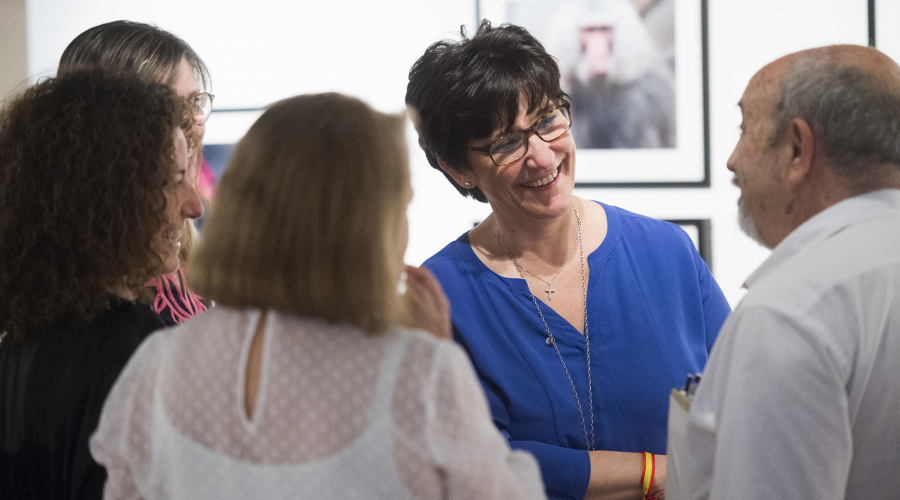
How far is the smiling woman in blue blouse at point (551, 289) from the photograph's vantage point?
1766 millimetres

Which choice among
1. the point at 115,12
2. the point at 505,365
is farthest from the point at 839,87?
the point at 115,12

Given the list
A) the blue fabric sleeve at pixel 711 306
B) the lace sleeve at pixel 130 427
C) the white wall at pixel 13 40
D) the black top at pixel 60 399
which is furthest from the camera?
the white wall at pixel 13 40

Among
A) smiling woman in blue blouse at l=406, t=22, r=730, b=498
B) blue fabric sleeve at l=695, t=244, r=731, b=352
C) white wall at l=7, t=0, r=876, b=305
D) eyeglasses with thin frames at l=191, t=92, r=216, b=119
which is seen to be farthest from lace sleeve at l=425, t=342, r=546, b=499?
white wall at l=7, t=0, r=876, b=305

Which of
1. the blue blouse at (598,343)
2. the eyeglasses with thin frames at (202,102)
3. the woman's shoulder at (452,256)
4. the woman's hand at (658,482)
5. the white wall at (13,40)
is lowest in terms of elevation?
the woman's hand at (658,482)

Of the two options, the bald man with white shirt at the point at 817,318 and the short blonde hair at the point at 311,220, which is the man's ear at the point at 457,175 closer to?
the bald man with white shirt at the point at 817,318

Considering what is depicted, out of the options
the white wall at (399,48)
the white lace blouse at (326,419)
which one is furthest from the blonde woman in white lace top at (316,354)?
the white wall at (399,48)

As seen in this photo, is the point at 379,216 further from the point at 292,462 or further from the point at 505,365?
the point at 505,365

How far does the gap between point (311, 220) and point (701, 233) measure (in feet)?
7.63

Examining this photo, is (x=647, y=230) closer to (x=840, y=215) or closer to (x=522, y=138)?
(x=522, y=138)

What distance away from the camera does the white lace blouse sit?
0.89m

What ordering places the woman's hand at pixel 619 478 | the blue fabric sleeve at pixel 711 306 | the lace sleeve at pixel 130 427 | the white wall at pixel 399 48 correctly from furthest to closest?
1. the white wall at pixel 399 48
2. the blue fabric sleeve at pixel 711 306
3. the woman's hand at pixel 619 478
4. the lace sleeve at pixel 130 427

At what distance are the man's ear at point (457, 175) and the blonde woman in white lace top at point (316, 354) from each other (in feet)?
3.51

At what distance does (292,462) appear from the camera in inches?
35.5

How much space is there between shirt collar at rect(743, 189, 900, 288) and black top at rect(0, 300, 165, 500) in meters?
1.10
